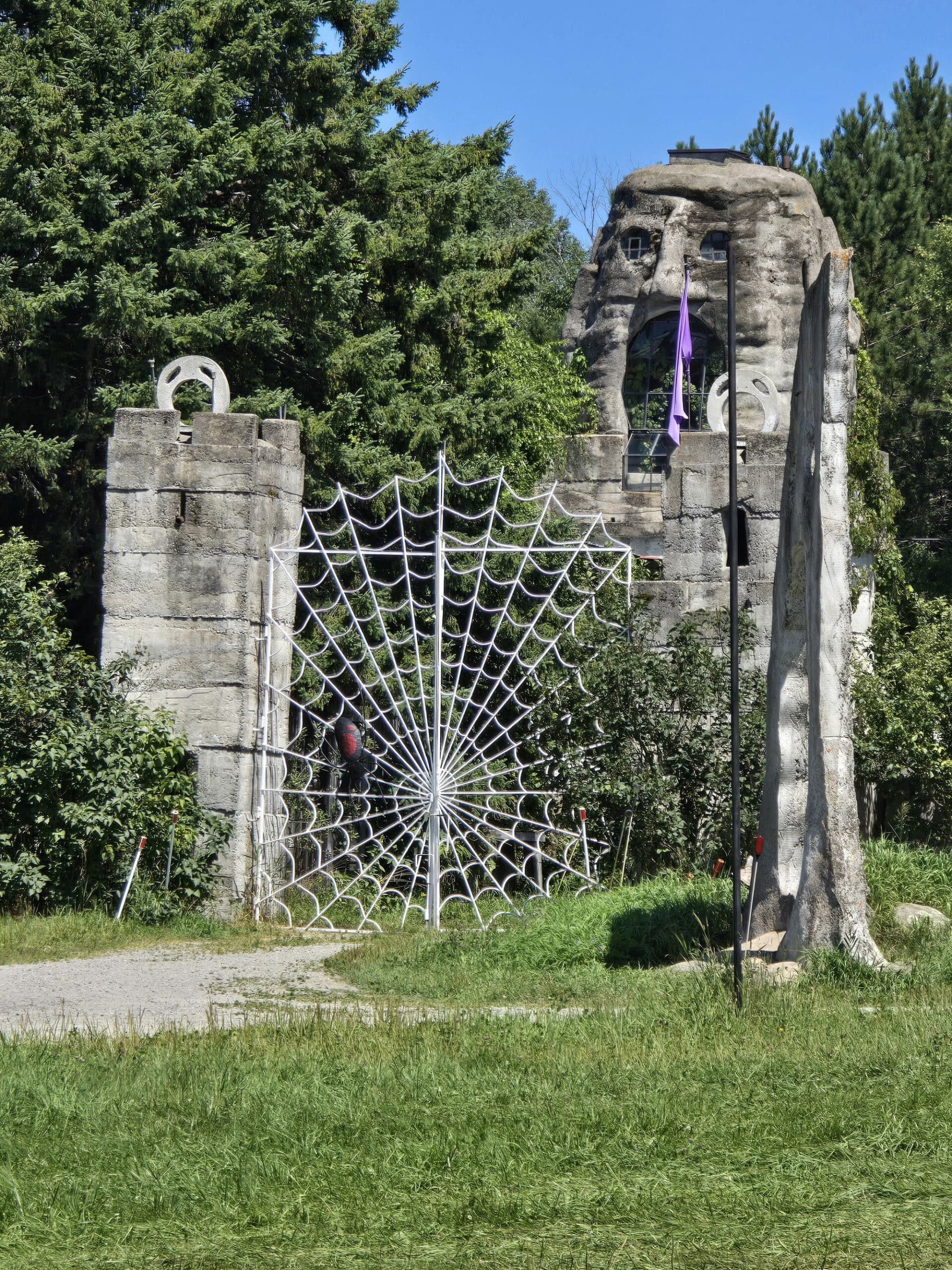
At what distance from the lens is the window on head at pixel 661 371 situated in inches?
1035

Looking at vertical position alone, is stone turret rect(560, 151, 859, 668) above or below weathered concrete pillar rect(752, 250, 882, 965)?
above

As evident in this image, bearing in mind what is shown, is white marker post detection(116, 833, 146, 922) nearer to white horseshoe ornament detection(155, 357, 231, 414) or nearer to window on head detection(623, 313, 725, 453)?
→ white horseshoe ornament detection(155, 357, 231, 414)

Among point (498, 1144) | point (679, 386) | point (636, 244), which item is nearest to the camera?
point (498, 1144)

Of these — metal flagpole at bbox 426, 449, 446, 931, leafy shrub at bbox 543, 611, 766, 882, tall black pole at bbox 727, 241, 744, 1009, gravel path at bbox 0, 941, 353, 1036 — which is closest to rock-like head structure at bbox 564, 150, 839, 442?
leafy shrub at bbox 543, 611, 766, 882

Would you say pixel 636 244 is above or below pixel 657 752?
above

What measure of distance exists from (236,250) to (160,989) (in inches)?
341

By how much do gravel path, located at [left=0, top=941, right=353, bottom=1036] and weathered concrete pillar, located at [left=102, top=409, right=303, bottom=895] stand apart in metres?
1.58

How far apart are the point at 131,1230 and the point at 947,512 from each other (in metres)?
22.0

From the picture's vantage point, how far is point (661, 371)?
26844 millimetres

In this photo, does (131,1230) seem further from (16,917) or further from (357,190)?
(357,190)

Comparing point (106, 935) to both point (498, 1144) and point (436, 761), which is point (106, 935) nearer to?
point (436, 761)

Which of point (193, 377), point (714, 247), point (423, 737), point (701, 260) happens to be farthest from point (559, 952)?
point (714, 247)

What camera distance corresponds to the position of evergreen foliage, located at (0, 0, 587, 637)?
13727mm

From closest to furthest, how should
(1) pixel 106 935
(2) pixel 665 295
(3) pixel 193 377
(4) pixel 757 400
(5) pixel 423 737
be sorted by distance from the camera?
(1) pixel 106 935 → (3) pixel 193 377 → (5) pixel 423 737 → (4) pixel 757 400 → (2) pixel 665 295
